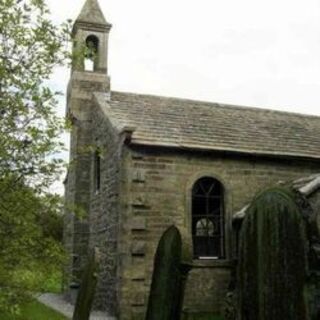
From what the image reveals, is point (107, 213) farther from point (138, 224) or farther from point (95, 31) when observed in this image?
point (95, 31)

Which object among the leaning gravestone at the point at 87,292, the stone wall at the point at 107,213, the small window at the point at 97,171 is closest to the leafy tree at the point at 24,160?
the leaning gravestone at the point at 87,292

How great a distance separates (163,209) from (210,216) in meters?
1.76

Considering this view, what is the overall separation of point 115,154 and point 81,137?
13.6 ft

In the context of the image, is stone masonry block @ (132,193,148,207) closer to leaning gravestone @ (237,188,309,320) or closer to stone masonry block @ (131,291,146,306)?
stone masonry block @ (131,291,146,306)

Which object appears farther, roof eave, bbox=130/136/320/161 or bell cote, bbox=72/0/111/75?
bell cote, bbox=72/0/111/75

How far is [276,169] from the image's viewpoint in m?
17.1

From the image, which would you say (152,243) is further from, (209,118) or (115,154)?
(209,118)

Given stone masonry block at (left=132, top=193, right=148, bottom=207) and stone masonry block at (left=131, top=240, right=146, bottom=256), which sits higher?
stone masonry block at (left=132, top=193, right=148, bottom=207)

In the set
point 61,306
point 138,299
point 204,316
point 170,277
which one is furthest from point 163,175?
point 170,277

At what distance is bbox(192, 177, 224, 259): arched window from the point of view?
53.5 feet

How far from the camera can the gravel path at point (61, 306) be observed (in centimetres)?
1481

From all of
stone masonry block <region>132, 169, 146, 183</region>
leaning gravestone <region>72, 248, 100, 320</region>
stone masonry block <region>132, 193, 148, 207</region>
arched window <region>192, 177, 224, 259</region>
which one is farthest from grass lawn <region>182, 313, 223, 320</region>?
leaning gravestone <region>72, 248, 100, 320</region>

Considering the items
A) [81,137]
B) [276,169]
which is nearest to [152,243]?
[276,169]

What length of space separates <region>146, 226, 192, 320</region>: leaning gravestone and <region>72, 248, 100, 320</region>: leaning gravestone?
5.96 feet
